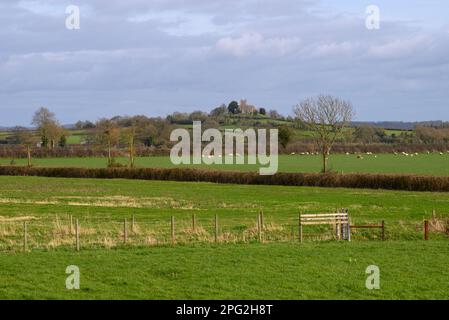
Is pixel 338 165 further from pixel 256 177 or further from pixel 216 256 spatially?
pixel 216 256

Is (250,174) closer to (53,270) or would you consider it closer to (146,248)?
(146,248)

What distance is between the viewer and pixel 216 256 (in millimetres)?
22766

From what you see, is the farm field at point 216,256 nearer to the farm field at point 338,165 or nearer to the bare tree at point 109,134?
the farm field at point 338,165

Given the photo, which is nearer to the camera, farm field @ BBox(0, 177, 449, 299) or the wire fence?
farm field @ BBox(0, 177, 449, 299)

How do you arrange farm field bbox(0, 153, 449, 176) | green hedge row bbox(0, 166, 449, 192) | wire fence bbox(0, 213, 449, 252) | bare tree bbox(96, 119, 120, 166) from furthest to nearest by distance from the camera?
1. bare tree bbox(96, 119, 120, 166)
2. farm field bbox(0, 153, 449, 176)
3. green hedge row bbox(0, 166, 449, 192)
4. wire fence bbox(0, 213, 449, 252)

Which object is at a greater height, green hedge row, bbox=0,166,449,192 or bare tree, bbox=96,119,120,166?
bare tree, bbox=96,119,120,166

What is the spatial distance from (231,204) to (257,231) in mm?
18881

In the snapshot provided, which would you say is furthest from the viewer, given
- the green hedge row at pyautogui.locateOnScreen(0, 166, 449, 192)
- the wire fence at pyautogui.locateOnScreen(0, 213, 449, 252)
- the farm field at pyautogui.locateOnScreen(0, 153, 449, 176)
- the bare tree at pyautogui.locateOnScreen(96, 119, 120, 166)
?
the bare tree at pyautogui.locateOnScreen(96, 119, 120, 166)

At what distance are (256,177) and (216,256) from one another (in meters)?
50.1

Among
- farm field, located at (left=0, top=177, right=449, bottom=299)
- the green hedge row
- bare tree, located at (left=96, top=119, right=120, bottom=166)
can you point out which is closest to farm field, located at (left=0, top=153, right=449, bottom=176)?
bare tree, located at (left=96, top=119, right=120, bottom=166)

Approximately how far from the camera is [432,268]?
67.9 ft

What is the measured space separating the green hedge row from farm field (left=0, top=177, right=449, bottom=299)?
51.2 ft

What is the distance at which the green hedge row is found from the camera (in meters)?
62.8

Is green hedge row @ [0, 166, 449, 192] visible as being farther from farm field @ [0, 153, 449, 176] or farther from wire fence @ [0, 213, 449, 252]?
wire fence @ [0, 213, 449, 252]
